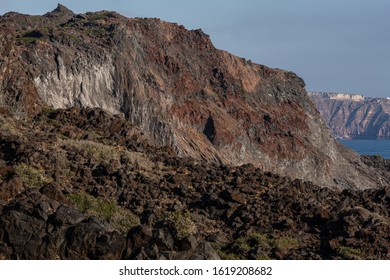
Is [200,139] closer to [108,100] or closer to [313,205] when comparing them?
[108,100]

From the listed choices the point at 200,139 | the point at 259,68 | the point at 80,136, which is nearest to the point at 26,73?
the point at 80,136

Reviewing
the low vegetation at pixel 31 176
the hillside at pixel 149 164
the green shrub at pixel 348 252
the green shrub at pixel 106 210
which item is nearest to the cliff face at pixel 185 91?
the hillside at pixel 149 164

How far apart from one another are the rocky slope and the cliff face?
57.7 feet

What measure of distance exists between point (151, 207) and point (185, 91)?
41016 mm

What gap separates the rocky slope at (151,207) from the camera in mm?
15883

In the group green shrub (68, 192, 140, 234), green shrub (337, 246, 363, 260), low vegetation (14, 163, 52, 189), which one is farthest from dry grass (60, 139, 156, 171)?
green shrub (337, 246, 363, 260)

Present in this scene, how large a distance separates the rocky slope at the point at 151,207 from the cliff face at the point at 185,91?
692 inches

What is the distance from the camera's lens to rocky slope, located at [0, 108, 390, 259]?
1588cm

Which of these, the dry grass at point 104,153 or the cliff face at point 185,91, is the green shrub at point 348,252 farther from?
the cliff face at point 185,91

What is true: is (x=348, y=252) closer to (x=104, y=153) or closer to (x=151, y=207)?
(x=151, y=207)

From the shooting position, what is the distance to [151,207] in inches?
877

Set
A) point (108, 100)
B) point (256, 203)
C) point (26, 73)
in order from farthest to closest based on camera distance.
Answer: point (108, 100) < point (26, 73) < point (256, 203)

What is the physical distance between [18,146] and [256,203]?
28.9ft

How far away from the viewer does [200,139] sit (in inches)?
2391
